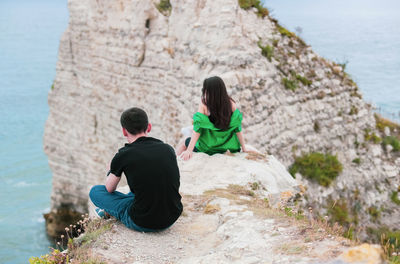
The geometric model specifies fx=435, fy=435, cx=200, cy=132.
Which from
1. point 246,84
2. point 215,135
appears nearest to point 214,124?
point 215,135

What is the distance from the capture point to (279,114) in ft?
39.1

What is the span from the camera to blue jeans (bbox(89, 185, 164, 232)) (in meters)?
5.10

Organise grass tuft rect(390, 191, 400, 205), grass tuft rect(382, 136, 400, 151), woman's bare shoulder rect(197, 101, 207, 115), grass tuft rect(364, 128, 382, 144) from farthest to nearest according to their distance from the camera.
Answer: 1. grass tuft rect(382, 136, 400, 151)
2. grass tuft rect(364, 128, 382, 144)
3. grass tuft rect(390, 191, 400, 205)
4. woman's bare shoulder rect(197, 101, 207, 115)

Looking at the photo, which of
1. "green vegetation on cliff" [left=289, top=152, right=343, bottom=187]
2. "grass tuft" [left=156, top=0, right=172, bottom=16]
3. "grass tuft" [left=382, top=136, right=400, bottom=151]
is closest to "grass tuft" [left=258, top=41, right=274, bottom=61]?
"green vegetation on cliff" [left=289, top=152, right=343, bottom=187]

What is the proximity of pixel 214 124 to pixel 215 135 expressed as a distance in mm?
273

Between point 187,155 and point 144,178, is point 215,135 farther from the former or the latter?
point 144,178

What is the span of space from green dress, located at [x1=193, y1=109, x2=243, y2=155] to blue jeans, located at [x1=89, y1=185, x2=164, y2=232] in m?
2.45

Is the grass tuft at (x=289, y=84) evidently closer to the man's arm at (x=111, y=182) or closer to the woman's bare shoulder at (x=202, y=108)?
the woman's bare shoulder at (x=202, y=108)

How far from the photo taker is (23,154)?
118 feet

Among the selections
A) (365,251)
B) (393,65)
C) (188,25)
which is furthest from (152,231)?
(393,65)

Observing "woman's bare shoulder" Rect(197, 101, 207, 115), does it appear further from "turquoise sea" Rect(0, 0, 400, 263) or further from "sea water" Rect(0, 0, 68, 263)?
"sea water" Rect(0, 0, 68, 263)

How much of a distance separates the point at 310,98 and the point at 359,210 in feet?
11.3

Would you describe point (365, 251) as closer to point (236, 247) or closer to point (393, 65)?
point (236, 247)

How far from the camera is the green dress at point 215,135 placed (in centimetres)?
753
